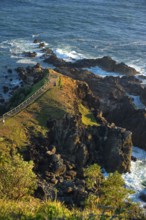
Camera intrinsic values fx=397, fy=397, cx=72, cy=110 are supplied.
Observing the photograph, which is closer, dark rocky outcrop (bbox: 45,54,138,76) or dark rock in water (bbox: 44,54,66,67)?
dark rocky outcrop (bbox: 45,54,138,76)

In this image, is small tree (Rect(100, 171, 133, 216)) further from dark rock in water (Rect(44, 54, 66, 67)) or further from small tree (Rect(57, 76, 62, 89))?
dark rock in water (Rect(44, 54, 66, 67))

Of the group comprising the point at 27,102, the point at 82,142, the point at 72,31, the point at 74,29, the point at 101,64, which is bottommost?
the point at 82,142

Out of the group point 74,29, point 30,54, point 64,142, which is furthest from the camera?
point 74,29

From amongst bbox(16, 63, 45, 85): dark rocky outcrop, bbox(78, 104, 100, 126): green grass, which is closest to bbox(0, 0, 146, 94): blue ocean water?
bbox(16, 63, 45, 85): dark rocky outcrop

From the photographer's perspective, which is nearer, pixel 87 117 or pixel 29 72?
pixel 87 117

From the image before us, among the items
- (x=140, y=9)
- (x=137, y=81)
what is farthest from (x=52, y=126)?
(x=140, y=9)

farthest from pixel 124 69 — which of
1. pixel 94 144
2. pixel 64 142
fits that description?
pixel 64 142

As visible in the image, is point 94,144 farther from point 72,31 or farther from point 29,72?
point 72,31
